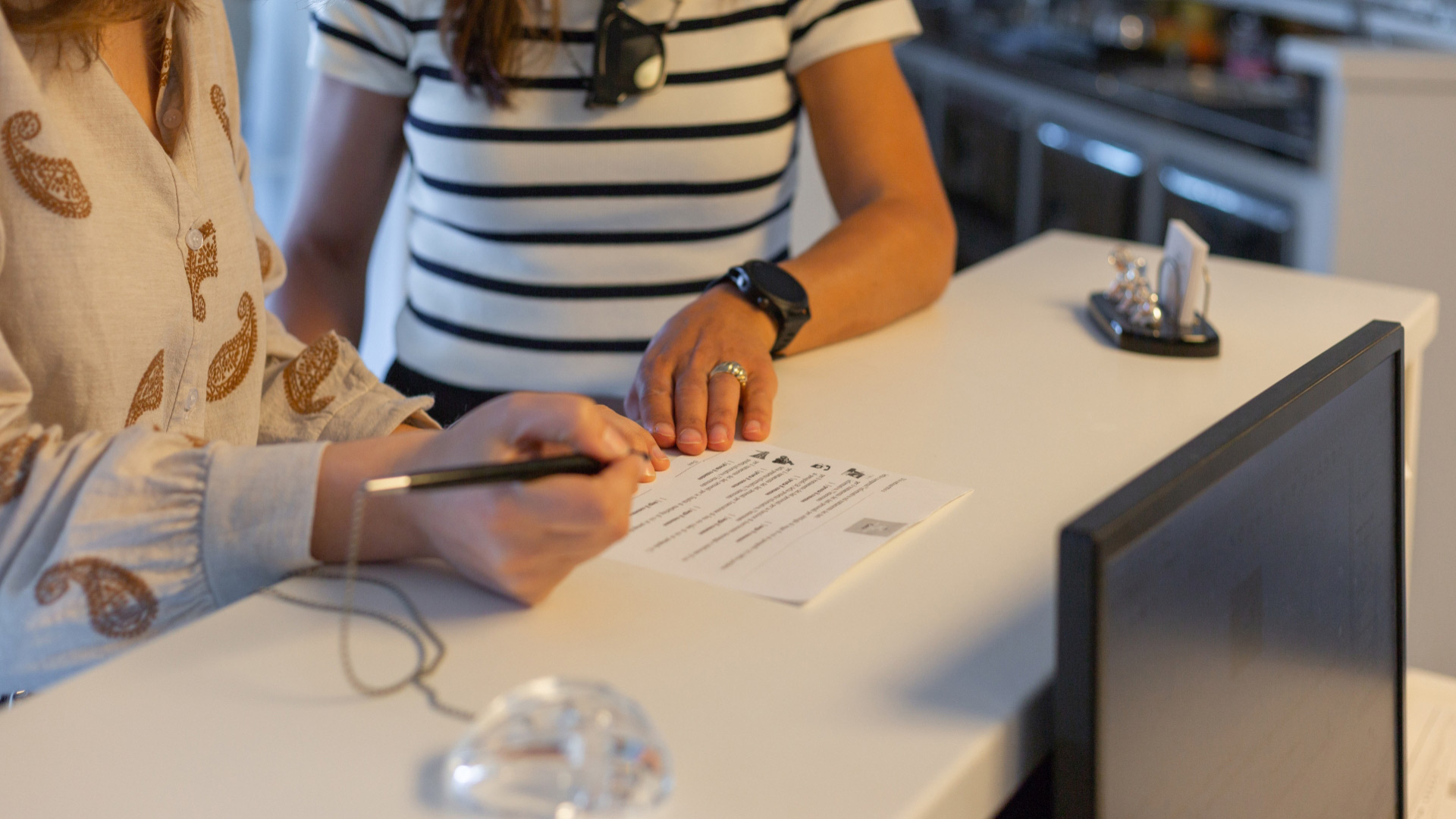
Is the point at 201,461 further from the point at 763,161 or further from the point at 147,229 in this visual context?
the point at 763,161

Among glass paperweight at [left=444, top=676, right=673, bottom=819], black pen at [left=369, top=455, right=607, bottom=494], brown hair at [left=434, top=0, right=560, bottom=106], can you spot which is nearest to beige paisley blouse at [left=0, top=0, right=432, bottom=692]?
black pen at [left=369, top=455, right=607, bottom=494]

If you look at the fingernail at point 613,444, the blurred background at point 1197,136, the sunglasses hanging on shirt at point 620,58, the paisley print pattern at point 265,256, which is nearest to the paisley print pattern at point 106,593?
the fingernail at point 613,444

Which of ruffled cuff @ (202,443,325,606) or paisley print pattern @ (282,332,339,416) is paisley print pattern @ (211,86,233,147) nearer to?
paisley print pattern @ (282,332,339,416)

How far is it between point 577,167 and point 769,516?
23.0 inches

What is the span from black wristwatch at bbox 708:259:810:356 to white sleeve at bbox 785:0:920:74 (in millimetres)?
329

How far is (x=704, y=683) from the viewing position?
1.84ft

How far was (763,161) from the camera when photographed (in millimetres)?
1271

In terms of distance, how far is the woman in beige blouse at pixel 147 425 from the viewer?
1.98 ft

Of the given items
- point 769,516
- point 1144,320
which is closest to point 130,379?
point 769,516

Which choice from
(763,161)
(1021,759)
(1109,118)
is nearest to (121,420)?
(1021,759)

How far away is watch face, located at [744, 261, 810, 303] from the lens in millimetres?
989

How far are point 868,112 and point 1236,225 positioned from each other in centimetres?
171

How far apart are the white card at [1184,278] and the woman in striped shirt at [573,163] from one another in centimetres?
20

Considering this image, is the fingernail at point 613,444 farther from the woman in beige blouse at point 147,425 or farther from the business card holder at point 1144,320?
the business card holder at point 1144,320
